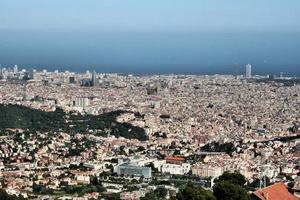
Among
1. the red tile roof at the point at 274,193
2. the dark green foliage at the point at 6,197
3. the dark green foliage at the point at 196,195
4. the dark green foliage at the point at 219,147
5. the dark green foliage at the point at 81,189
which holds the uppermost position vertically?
the red tile roof at the point at 274,193

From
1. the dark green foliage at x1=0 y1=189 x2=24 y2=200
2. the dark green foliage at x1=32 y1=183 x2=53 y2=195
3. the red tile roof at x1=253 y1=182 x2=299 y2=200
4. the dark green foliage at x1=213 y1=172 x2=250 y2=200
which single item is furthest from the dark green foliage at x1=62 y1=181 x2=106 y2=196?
the red tile roof at x1=253 y1=182 x2=299 y2=200

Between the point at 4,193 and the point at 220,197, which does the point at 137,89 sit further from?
the point at 220,197

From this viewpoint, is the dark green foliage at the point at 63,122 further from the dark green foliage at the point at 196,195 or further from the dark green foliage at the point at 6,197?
the dark green foliage at the point at 196,195

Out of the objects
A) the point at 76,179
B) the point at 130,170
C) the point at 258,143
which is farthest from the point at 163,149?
the point at 76,179

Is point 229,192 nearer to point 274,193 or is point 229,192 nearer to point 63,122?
point 274,193

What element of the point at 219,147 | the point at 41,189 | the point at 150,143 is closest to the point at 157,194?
the point at 41,189

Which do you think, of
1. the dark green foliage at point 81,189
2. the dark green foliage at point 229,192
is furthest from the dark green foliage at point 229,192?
the dark green foliage at point 81,189
